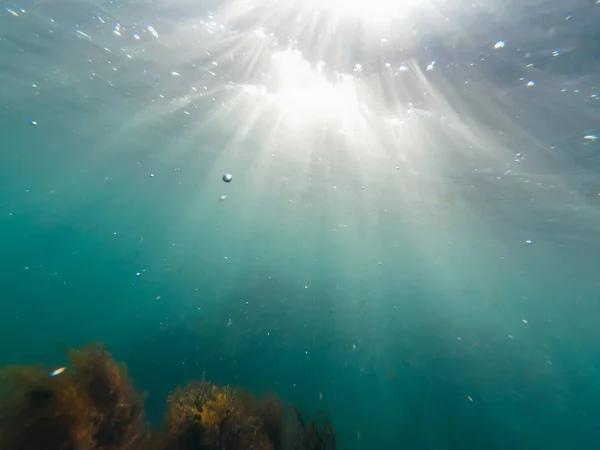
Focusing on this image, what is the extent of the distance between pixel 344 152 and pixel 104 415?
18.7 m

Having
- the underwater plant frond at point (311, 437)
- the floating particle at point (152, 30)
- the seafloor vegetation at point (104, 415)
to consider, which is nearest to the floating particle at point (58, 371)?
Answer: the seafloor vegetation at point (104, 415)

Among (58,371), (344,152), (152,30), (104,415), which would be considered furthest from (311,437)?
(344,152)

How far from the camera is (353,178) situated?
1024 inches

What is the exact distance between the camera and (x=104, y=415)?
516 cm

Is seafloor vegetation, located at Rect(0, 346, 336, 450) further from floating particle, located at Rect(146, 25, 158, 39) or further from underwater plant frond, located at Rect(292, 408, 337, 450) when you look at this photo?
floating particle, located at Rect(146, 25, 158, 39)

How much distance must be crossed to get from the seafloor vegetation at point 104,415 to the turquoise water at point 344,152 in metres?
1.38

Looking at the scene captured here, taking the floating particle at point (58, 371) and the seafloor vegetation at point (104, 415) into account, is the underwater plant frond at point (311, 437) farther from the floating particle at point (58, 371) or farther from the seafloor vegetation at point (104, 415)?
the floating particle at point (58, 371)

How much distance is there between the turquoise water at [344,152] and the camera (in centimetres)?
1057

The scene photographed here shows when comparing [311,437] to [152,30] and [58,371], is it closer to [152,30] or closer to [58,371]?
[58,371]

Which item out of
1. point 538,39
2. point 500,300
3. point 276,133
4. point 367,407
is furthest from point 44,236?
point 500,300

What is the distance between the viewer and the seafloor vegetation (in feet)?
15.3

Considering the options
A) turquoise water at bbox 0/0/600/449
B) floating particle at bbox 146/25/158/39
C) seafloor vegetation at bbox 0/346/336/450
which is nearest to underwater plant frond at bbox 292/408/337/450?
seafloor vegetation at bbox 0/346/336/450

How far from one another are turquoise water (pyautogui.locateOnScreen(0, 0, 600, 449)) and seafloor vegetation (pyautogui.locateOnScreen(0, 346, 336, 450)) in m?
1.38

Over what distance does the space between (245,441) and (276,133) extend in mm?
18126
